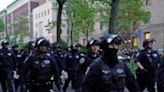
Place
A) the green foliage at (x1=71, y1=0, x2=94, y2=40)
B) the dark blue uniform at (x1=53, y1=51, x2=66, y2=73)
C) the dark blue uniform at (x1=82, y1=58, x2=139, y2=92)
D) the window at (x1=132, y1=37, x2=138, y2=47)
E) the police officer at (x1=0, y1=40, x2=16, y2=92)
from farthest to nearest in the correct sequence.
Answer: the window at (x1=132, y1=37, x2=138, y2=47) < the green foliage at (x1=71, y1=0, x2=94, y2=40) < the dark blue uniform at (x1=53, y1=51, x2=66, y2=73) < the police officer at (x1=0, y1=40, x2=16, y2=92) < the dark blue uniform at (x1=82, y1=58, x2=139, y2=92)

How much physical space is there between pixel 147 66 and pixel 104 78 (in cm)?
703

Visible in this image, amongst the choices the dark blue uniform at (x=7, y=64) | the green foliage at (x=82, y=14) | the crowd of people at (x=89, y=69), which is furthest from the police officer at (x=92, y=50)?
the green foliage at (x=82, y=14)

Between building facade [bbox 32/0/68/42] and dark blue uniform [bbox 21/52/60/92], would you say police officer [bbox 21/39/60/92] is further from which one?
building facade [bbox 32/0/68/42]

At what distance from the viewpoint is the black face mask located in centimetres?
596

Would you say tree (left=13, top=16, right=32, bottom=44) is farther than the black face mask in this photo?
Yes

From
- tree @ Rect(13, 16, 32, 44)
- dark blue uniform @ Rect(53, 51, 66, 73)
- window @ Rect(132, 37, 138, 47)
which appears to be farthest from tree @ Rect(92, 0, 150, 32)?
tree @ Rect(13, 16, 32, 44)

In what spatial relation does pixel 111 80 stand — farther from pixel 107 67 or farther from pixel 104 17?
pixel 104 17

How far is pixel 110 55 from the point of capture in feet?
19.7

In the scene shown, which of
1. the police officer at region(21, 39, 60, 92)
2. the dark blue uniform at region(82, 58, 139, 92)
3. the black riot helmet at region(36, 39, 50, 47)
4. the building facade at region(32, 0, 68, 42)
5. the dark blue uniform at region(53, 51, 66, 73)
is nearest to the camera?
the dark blue uniform at region(82, 58, 139, 92)

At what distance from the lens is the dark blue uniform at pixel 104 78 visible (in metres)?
6.08

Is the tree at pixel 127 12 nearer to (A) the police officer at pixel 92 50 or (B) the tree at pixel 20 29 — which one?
(A) the police officer at pixel 92 50

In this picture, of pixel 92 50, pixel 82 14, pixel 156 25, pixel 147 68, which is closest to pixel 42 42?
pixel 92 50

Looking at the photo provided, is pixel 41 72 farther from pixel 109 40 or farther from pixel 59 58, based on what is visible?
pixel 59 58

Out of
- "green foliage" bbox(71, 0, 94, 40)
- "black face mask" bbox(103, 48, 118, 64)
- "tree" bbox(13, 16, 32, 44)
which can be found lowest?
"tree" bbox(13, 16, 32, 44)
